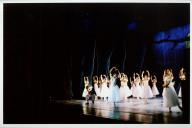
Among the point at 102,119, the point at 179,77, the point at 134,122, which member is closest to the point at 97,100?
the point at 102,119

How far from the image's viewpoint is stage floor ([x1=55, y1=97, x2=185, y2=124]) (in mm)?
1892

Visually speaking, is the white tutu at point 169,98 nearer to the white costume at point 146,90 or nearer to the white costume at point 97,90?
the white costume at point 146,90

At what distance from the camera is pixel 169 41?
190 centimetres

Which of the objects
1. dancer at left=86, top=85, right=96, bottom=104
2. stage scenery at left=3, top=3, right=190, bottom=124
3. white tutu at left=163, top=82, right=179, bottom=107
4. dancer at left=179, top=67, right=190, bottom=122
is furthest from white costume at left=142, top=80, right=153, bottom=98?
dancer at left=86, top=85, right=96, bottom=104

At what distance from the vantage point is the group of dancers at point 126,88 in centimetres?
189

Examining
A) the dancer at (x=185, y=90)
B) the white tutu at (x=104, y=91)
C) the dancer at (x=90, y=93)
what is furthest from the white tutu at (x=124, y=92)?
the dancer at (x=185, y=90)

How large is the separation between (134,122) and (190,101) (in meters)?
0.46

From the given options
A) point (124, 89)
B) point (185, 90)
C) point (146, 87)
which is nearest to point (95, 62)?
point (124, 89)

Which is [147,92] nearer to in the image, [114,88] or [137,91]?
[137,91]

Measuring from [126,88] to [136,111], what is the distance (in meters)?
0.19

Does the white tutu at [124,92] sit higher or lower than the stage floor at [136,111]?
higher

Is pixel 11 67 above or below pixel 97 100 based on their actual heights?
above

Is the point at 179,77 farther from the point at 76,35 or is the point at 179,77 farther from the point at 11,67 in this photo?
the point at 11,67

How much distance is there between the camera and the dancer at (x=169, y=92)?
1885mm
